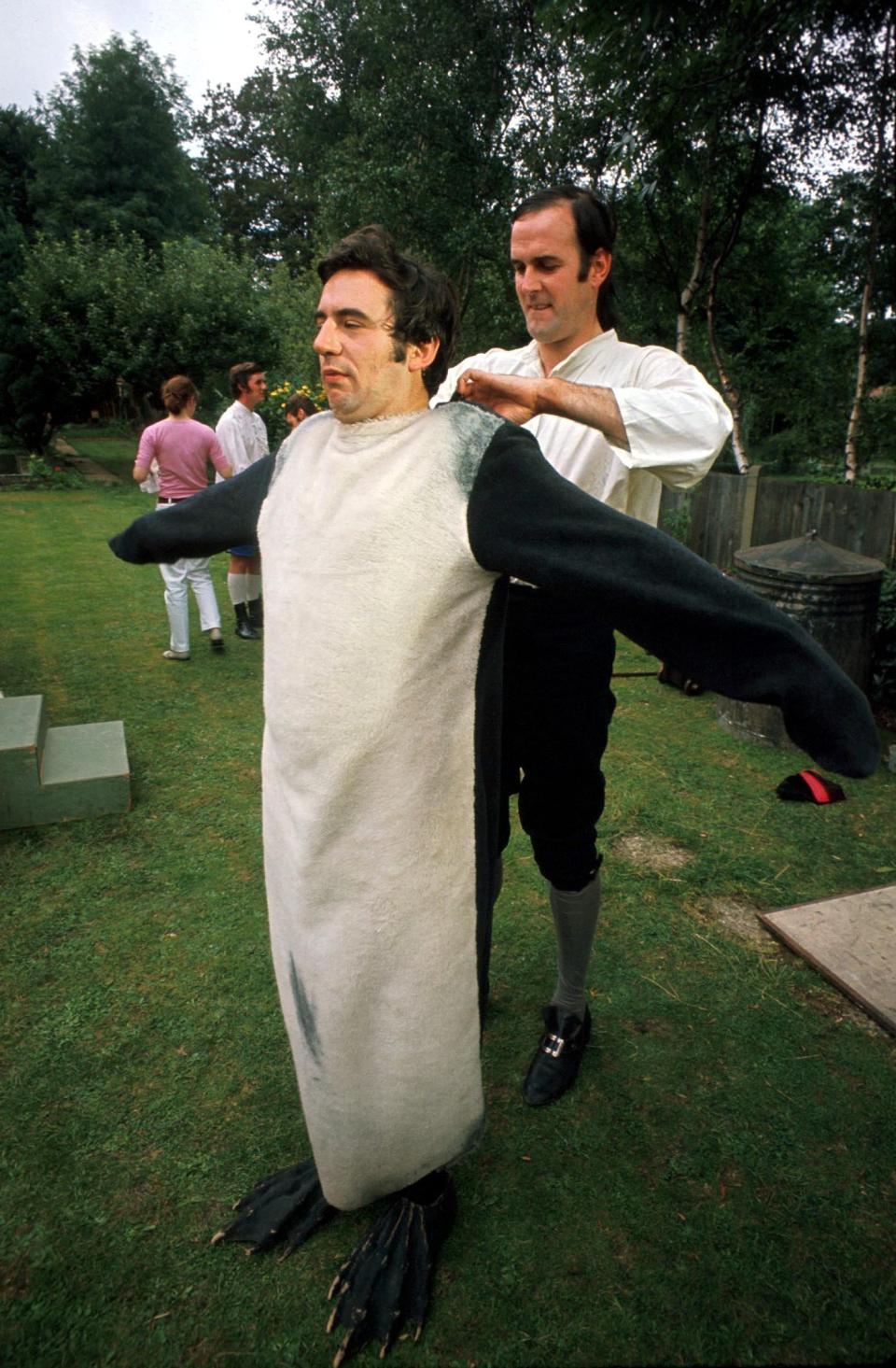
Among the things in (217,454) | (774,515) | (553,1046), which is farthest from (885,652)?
(217,454)

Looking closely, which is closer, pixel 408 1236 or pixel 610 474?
pixel 408 1236

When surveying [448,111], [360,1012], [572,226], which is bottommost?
[360,1012]

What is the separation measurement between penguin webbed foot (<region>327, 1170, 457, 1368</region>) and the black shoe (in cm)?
556

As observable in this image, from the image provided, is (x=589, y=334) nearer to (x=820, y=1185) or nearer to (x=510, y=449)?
(x=510, y=449)

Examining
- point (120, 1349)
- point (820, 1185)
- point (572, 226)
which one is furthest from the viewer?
point (820, 1185)

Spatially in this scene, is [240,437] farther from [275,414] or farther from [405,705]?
[275,414]

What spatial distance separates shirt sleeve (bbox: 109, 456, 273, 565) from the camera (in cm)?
171

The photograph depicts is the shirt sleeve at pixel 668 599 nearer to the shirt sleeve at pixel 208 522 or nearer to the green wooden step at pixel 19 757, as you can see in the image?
the shirt sleeve at pixel 208 522

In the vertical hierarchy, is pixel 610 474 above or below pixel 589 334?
below

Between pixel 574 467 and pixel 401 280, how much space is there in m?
0.76

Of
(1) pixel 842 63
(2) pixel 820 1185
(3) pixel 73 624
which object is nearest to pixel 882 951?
(2) pixel 820 1185

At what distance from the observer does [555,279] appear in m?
1.97

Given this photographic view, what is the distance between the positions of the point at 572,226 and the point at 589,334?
0.28m

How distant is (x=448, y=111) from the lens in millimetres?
15297
